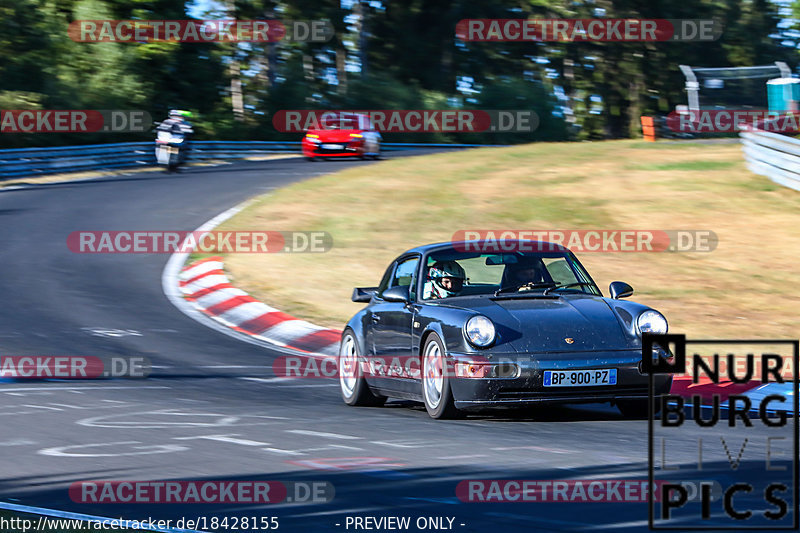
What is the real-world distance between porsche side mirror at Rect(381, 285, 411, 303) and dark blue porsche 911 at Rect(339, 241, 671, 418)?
1cm

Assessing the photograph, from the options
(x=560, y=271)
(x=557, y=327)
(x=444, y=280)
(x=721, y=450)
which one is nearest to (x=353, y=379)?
(x=444, y=280)

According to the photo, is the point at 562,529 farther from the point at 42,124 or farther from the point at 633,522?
the point at 42,124

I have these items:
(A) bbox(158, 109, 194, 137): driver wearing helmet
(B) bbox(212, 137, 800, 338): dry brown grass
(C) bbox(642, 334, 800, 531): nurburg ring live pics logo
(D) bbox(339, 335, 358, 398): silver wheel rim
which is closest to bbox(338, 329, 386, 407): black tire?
(D) bbox(339, 335, 358, 398): silver wheel rim

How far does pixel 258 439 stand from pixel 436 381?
1.59 m

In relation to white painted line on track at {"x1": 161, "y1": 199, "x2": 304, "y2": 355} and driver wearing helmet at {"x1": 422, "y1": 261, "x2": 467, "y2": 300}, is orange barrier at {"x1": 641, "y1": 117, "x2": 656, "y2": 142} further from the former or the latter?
driver wearing helmet at {"x1": 422, "y1": 261, "x2": 467, "y2": 300}

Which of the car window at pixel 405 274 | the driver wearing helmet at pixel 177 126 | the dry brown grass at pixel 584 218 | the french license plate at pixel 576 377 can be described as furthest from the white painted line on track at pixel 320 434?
the driver wearing helmet at pixel 177 126

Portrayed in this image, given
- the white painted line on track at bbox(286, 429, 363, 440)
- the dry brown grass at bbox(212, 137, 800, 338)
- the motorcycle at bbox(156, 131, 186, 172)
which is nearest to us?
the white painted line on track at bbox(286, 429, 363, 440)

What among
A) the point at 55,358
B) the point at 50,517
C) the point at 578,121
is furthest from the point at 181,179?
the point at 578,121

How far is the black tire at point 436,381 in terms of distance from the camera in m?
8.59

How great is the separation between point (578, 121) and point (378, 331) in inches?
2775

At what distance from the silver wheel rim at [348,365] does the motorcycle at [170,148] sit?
22.9 meters

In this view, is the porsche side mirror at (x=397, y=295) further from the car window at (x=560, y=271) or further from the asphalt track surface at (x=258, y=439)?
the car window at (x=560, y=271)

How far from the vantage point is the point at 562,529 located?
518 centimetres

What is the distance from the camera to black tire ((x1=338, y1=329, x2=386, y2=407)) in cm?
1000
